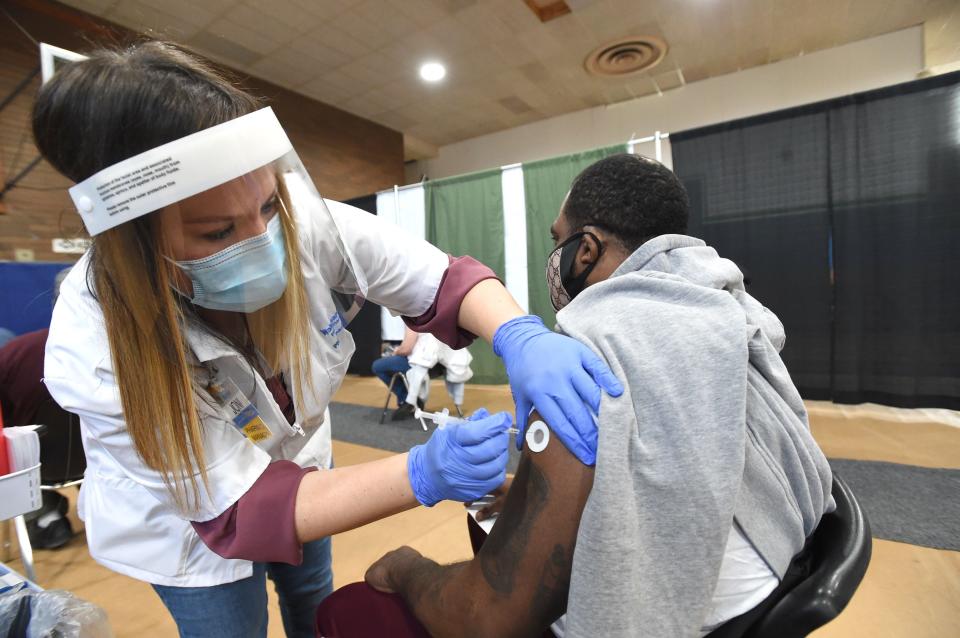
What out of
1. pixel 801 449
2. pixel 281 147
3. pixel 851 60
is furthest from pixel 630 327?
pixel 851 60

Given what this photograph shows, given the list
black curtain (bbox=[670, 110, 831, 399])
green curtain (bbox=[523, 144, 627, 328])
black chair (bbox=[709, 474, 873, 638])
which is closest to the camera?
black chair (bbox=[709, 474, 873, 638])

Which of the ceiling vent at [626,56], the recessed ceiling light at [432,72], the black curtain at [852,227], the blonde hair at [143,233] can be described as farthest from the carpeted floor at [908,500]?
the recessed ceiling light at [432,72]

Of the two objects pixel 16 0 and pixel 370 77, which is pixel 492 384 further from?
pixel 16 0

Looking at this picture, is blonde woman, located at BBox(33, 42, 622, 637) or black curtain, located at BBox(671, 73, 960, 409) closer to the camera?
blonde woman, located at BBox(33, 42, 622, 637)

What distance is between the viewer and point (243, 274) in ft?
2.32

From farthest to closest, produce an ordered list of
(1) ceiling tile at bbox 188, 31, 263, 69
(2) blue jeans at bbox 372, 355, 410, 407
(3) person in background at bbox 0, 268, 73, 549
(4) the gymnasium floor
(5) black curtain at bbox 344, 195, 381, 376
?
(5) black curtain at bbox 344, 195, 381, 376, (1) ceiling tile at bbox 188, 31, 263, 69, (2) blue jeans at bbox 372, 355, 410, 407, (3) person in background at bbox 0, 268, 73, 549, (4) the gymnasium floor

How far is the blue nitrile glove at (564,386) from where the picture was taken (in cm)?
60

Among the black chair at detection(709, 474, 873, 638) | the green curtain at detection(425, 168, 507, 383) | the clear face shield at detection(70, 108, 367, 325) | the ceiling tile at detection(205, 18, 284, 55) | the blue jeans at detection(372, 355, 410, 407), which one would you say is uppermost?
the ceiling tile at detection(205, 18, 284, 55)

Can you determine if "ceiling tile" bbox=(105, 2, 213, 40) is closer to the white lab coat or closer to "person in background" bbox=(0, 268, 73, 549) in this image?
"person in background" bbox=(0, 268, 73, 549)

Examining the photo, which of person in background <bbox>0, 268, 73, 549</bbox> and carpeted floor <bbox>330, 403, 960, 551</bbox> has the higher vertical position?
person in background <bbox>0, 268, 73, 549</bbox>

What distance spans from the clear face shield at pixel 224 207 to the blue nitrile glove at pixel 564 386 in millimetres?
427

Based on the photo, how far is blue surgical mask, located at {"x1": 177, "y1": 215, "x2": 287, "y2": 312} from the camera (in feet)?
2.23

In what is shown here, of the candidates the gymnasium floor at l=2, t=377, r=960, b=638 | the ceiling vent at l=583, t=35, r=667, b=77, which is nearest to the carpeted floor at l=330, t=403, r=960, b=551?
the gymnasium floor at l=2, t=377, r=960, b=638

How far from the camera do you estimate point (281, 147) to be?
0.68 m
